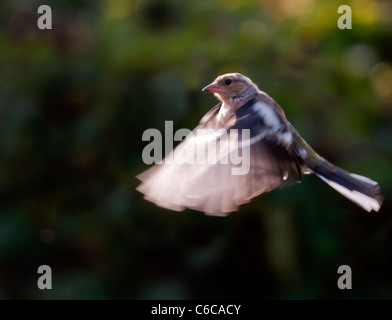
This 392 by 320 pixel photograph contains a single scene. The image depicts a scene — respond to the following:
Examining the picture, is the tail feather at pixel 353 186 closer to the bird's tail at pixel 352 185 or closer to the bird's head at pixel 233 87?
the bird's tail at pixel 352 185

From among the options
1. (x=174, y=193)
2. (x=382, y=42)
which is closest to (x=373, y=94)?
(x=382, y=42)

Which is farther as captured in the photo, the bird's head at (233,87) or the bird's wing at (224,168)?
the bird's head at (233,87)

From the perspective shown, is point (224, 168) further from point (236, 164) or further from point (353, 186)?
point (353, 186)

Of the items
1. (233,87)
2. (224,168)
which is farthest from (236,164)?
(233,87)

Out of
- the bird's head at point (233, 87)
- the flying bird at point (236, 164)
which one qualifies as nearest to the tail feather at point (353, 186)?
the flying bird at point (236, 164)

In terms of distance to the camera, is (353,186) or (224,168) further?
Result: (353,186)

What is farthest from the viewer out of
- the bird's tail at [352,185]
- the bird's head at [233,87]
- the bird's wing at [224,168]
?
the bird's head at [233,87]

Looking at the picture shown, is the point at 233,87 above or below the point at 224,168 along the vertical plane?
above

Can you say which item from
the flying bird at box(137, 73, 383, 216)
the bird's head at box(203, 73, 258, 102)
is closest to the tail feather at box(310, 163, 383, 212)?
the flying bird at box(137, 73, 383, 216)
